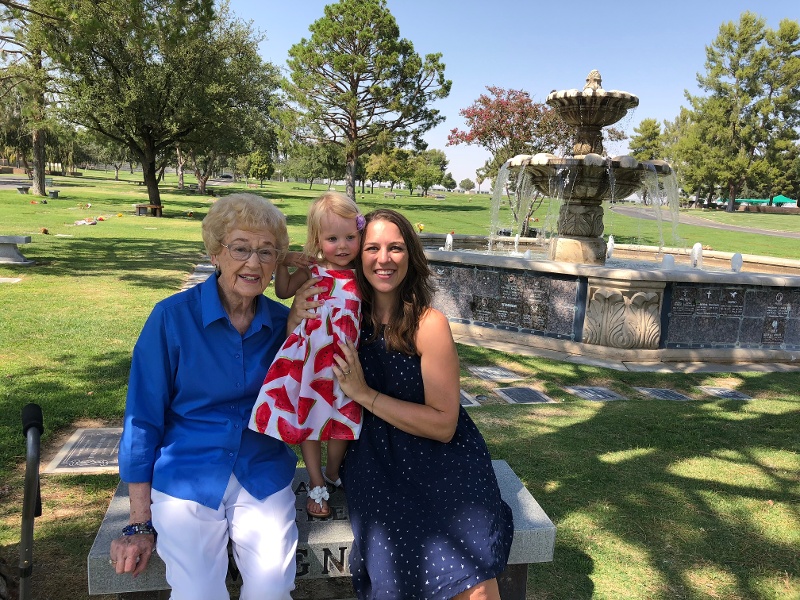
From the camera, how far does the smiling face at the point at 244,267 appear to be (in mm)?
2408

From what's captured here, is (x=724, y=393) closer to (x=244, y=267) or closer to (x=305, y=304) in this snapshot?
(x=305, y=304)

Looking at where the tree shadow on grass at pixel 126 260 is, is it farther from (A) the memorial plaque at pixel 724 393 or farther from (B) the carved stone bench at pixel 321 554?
(B) the carved stone bench at pixel 321 554

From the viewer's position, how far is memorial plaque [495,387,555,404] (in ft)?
19.8

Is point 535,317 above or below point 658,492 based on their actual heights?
above

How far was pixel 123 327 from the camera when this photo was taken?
25.1 feet

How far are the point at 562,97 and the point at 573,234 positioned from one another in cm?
216

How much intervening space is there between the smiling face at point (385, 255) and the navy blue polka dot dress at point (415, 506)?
8.8 inches

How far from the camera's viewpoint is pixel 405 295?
2562mm

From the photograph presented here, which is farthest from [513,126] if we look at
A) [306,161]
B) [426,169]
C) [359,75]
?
[426,169]

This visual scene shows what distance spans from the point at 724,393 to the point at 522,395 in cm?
231

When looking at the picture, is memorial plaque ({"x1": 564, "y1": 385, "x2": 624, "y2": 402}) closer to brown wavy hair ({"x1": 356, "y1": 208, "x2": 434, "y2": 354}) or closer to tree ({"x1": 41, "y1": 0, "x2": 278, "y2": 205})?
brown wavy hair ({"x1": 356, "y1": 208, "x2": 434, "y2": 354})

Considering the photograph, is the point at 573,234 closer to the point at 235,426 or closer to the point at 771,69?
the point at 235,426

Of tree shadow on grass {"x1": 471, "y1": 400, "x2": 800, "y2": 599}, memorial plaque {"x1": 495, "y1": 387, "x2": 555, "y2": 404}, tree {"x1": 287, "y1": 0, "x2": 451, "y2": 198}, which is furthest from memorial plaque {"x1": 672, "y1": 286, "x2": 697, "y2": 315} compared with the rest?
tree {"x1": 287, "y1": 0, "x2": 451, "y2": 198}

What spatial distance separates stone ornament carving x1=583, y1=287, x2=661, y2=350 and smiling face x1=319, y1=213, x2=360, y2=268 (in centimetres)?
585
